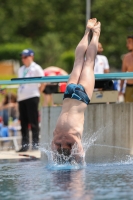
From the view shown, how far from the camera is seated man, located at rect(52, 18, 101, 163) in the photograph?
7.96m

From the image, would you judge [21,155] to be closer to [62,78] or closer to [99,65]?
[62,78]

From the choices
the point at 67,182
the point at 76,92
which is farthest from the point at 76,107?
the point at 67,182

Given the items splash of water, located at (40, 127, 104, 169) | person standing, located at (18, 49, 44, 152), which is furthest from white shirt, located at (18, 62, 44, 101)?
splash of water, located at (40, 127, 104, 169)

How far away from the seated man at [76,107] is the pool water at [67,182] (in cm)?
28

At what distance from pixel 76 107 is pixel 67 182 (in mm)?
1622

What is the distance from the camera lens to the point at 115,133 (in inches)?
377

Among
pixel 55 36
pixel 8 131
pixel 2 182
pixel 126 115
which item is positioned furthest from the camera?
pixel 55 36

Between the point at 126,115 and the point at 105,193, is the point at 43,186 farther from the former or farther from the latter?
the point at 126,115

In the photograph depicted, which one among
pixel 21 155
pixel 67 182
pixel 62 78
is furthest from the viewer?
pixel 21 155

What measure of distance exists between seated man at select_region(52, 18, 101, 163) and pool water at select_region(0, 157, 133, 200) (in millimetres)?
278

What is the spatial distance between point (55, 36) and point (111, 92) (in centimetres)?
4023

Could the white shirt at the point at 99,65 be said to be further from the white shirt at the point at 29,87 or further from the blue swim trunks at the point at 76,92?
the blue swim trunks at the point at 76,92

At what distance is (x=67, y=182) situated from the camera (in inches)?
264

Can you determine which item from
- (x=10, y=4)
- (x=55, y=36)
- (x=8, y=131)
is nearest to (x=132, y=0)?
(x=8, y=131)
